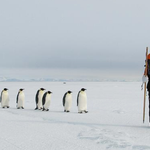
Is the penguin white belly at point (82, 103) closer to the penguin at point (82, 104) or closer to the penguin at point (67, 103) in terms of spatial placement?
the penguin at point (82, 104)

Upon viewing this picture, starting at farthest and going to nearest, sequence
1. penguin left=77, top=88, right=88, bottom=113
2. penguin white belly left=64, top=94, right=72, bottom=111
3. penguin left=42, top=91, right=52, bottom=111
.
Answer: penguin left=42, top=91, right=52, bottom=111
penguin white belly left=64, top=94, right=72, bottom=111
penguin left=77, top=88, right=88, bottom=113

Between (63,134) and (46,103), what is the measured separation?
531cm

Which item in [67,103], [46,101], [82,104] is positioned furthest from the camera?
[46,101]

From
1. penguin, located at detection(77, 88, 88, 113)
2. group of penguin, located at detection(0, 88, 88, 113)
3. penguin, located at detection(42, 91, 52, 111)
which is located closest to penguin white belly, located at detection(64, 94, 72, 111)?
group of penguin, located at detection(0, 88, 88, 113)

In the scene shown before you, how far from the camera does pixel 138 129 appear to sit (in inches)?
202

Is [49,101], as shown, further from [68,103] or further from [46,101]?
[68,103]

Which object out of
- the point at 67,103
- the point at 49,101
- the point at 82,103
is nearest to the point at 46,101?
the point at 49,101

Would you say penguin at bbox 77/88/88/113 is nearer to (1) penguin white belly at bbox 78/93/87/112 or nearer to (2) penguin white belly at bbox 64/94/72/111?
(1) penguin white belly at bbox 78/93/87/112

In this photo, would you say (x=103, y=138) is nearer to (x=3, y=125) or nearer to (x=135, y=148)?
(x=135, y=148)

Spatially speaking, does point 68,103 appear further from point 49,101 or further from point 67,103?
point 49,101

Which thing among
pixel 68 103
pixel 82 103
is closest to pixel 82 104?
pixel 82 103

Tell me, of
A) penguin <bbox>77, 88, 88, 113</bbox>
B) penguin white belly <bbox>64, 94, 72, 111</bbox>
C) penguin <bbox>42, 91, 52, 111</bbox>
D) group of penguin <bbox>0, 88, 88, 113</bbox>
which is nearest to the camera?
penguin <bbox>77, 88, 88, 113</bbox>

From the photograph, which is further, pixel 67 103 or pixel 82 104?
pixel 67 103

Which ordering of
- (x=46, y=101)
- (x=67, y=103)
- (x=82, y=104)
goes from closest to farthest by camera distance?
1. (x=82, y=104)
2. (x=67, y=103)
3. (x=46, y=101)
